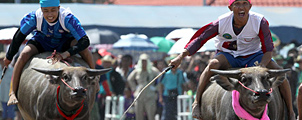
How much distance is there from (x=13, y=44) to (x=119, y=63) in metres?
7.61

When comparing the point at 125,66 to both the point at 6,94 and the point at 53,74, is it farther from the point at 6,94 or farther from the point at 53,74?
the point at 53,74

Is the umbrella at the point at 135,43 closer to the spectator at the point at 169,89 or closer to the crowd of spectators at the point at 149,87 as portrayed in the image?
the crowd of spectators at the point at 149,87

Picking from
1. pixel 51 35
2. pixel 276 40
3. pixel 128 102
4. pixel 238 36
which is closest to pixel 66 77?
pixel 51 35

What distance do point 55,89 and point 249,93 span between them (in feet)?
9.68

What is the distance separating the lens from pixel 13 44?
381 inches

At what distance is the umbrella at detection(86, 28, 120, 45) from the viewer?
720 inches

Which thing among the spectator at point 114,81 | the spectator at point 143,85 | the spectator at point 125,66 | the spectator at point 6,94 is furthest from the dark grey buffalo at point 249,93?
the spectator at point 6,94

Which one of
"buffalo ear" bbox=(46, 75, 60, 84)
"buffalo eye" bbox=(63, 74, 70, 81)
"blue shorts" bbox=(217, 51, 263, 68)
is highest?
"blue shorts" bbox=(217, 51, 263, 68)

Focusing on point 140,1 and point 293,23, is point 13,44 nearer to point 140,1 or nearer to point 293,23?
point 293,23

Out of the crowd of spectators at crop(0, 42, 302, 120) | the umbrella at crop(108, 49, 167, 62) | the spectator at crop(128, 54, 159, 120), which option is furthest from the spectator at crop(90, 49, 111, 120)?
the umbrella at crop(108, 49, 167, 62)

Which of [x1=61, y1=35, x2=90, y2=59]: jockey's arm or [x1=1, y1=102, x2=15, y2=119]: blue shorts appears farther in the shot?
[x1=1, y1=102, x2=15, y2=119]: blue shorts

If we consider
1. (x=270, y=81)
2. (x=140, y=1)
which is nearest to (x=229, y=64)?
(x=270, y=81)

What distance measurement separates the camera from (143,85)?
15578mm

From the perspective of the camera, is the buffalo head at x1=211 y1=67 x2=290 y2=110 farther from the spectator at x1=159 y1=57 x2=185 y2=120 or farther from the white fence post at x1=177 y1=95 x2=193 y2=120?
the white fence post at x1=177 y1=95 x2=193 y2=120
